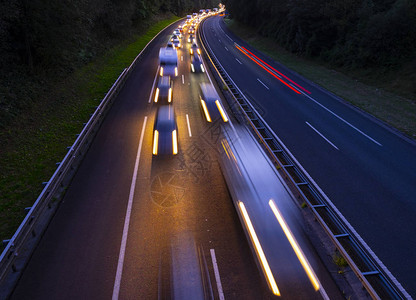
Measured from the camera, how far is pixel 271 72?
103ft

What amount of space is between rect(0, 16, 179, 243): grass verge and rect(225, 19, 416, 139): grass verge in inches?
868

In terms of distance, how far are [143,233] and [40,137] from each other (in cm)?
1026

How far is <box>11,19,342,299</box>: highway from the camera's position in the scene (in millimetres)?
7207

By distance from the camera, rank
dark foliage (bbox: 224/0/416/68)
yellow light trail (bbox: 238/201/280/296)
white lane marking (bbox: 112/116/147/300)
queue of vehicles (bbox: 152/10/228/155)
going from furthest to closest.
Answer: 1. dark foliage (bbox: 224/0/416/68)
2. queue of vehicles (bbox: 152/10/228/155)
3. yellow light trail (bbox: 238/201/280/296)
4. white lane marking (bbox: 112/116/147/300)

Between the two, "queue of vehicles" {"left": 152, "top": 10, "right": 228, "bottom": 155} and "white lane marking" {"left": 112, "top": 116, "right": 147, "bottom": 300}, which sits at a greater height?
"queue of vehicles" {"left": 152, "top": 10, "right": 228, "bottom": 155}

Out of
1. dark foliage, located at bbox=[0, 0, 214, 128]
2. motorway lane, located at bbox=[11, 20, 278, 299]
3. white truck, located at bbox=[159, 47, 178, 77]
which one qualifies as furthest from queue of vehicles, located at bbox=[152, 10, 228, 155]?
dark foliage, located at bbox=[0, 0, 214, 128]

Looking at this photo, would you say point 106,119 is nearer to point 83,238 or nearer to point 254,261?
point 83,238

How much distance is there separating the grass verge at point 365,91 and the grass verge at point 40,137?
2206cm


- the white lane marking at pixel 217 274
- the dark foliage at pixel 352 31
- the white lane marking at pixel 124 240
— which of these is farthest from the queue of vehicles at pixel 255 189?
the dark foliage at pixel 352 31

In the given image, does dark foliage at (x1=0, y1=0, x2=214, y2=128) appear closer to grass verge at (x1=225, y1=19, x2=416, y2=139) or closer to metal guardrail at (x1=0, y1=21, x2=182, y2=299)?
metal guardrail at (x1=0, y1=21, x2=182, y2=299)

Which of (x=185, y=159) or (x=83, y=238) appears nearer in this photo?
(x=83, y=238)

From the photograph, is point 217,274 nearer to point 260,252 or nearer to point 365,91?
point 260,252

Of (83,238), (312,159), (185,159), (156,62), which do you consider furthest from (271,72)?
(83,238)

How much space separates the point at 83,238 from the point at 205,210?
179 inches
